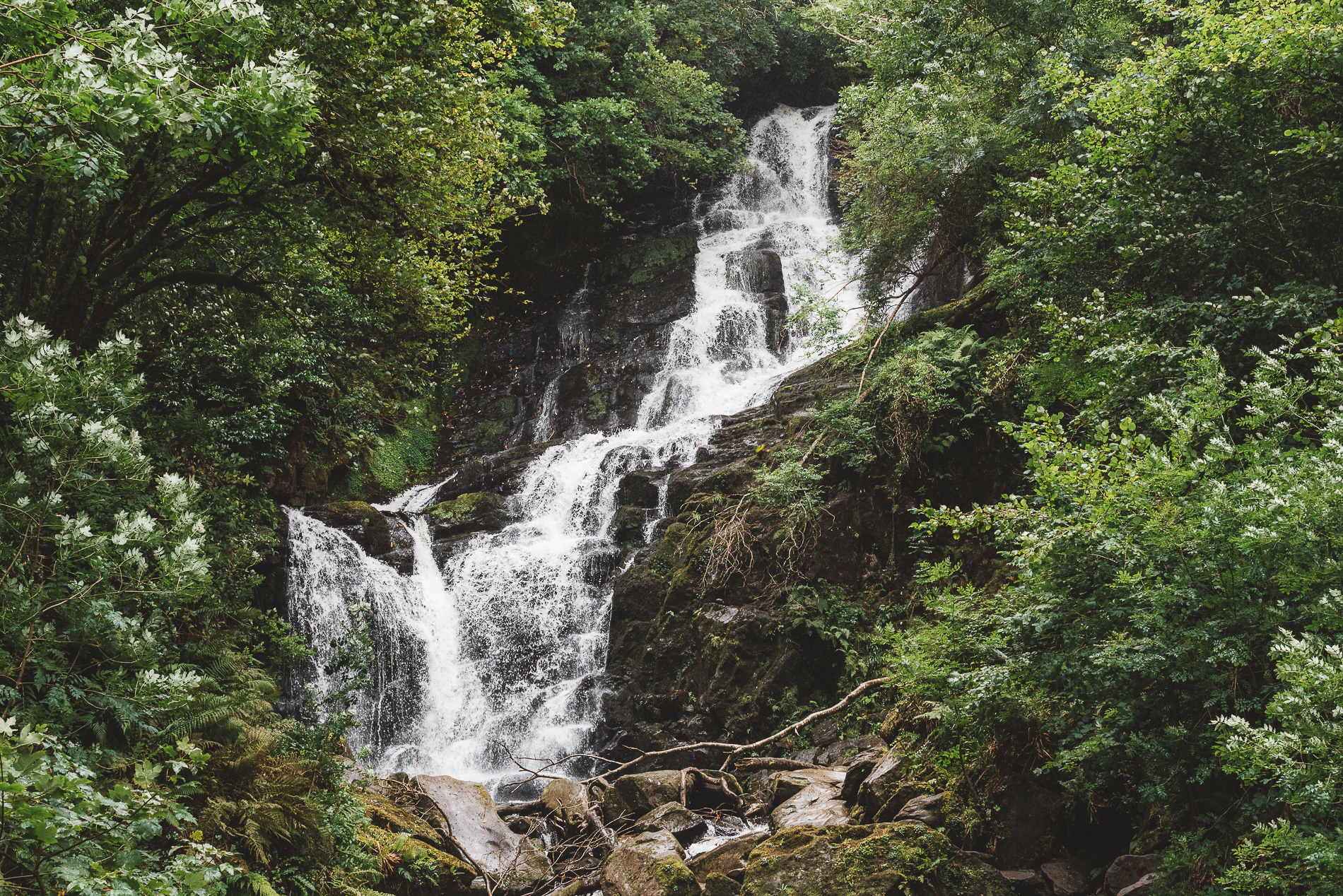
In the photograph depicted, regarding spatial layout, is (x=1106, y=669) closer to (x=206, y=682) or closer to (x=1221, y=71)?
(x=1221, y=71)

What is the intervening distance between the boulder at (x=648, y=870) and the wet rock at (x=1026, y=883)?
2.12m

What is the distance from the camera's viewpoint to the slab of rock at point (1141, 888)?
3.83 m

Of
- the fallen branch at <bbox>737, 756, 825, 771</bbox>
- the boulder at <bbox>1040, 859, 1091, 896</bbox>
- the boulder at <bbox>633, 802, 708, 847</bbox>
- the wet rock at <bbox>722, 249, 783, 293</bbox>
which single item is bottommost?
the boulder at <bbox>633, 802, 708, 847</bbox>

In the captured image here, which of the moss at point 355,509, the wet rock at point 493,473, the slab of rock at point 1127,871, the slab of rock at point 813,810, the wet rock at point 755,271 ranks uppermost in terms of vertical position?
the wet rock at point 755,271

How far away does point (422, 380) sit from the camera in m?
10.9

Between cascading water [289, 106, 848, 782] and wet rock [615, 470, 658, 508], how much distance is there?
0.49 m

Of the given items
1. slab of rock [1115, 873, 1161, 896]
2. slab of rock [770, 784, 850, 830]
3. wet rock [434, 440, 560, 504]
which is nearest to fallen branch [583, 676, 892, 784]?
slab of rock [770, 784, 850, 830]

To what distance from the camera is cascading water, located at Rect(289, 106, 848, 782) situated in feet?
35.7

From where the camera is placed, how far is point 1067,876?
4.38 meters

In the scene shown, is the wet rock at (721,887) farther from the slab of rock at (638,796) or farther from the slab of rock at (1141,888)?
the slab of rock at (1141,888)

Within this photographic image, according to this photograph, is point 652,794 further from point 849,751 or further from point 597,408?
point 597,408

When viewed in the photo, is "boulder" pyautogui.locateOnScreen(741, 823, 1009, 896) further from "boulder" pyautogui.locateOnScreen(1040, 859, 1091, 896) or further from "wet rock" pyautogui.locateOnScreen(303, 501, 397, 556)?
"wet rock" pyautogui.locateOnScreen(303, 501, 397, 556)

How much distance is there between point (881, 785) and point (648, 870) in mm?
1864

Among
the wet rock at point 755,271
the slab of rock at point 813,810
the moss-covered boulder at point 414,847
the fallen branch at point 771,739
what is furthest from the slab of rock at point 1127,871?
the wet rock at point 755,271
